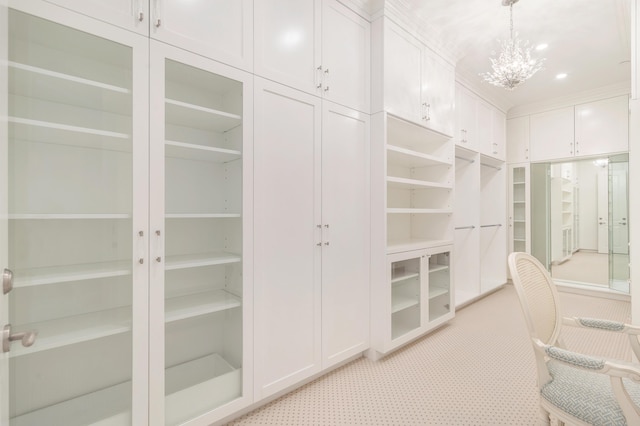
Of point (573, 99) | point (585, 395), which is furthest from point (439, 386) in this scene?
point (573, 99)

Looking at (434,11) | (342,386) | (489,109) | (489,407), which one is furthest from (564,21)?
(342,386)

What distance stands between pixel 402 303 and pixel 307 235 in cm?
129

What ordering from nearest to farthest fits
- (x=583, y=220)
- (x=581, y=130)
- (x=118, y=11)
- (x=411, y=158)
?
(x=118, y=11) → (x=411, y=158) → (x=581, y=130) → (x=583, y=220)

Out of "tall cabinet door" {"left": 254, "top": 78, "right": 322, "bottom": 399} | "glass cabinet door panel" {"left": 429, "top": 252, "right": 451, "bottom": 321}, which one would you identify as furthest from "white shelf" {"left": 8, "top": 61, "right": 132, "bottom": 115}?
"glass cabinet door panel" {"left": 429, "top": 252, "right": 451, "bottom": 321}

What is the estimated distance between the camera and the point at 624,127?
3871mm

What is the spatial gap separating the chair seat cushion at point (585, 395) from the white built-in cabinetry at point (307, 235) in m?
1.29

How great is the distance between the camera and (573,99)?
14.0 ft

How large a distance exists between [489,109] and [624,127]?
1.76m

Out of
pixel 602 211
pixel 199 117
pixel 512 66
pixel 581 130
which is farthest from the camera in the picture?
pixel 602 211

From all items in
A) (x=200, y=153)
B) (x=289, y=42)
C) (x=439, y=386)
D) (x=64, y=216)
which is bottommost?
(x=439, y=386)

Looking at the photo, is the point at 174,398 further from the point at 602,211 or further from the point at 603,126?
the point at 602,211

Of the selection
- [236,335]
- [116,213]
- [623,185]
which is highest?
[623,185]

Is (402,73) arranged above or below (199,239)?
above

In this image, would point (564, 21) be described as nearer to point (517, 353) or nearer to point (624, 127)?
point (624, 127)
